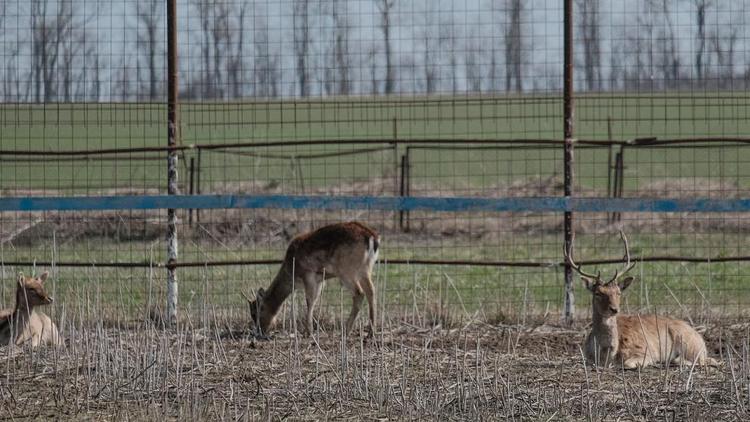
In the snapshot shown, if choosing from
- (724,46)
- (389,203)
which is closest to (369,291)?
(389,203)

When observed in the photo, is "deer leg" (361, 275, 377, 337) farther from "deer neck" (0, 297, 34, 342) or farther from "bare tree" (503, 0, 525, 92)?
"deer neck" (0, 297, 34, 342)

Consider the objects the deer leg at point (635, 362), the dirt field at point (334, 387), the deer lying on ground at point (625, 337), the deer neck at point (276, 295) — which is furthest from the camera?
the deer neck at point (276, 295)

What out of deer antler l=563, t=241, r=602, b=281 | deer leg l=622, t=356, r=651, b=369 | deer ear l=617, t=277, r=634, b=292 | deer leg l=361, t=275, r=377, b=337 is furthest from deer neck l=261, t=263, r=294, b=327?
deer leg l=622, t=356, r=651, b=369

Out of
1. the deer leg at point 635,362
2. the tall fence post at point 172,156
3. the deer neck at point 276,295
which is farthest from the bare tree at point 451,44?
the deer leg at point 635,362

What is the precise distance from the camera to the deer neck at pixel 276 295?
39.8 feet

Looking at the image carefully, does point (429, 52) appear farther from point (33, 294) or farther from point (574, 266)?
point (33, 294)

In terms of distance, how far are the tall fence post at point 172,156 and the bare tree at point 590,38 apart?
13.5 ft

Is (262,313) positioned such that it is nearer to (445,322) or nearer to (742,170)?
(445,322)

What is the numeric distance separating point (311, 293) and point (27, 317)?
2.83m

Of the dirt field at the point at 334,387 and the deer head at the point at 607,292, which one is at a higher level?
the deer head at the point at 607,292

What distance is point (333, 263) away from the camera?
41.0 ft

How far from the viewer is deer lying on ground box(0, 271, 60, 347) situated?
1068 cm

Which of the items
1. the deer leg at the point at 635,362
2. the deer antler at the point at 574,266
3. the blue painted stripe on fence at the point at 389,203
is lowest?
the deer leg at the point at 635,362

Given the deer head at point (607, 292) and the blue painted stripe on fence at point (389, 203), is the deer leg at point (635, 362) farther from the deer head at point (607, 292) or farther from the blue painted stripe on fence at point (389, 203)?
the blue painted stripe on fence at point (389, 203)
